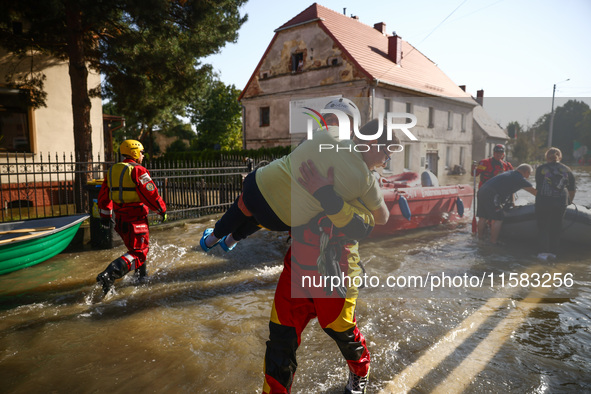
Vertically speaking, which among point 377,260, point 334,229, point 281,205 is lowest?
point 377,260

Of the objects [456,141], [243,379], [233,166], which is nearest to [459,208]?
[233,166]

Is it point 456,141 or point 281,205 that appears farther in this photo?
point 456,141

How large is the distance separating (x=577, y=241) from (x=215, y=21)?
1015 cm

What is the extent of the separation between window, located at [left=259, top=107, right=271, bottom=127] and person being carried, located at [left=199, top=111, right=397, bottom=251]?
23875mm

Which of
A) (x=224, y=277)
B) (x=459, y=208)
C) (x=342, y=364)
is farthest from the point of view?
(x=459, y=208)

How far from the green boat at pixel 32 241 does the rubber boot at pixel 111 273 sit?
135cm

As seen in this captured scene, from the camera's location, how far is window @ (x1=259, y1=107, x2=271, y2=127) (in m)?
25.7

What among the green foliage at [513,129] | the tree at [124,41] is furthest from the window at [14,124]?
the green foliage at [513,129]

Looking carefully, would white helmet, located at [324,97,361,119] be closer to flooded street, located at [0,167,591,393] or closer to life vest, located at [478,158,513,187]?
flooded street, located at [0,167,591,393]

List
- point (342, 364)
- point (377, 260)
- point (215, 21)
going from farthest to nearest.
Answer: point (215, 21) → point (377, 260) → point (342, 364)

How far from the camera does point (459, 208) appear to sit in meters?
9.61

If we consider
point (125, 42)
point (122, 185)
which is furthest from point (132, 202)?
point (125, 42)

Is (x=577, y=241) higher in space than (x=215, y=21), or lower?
lower

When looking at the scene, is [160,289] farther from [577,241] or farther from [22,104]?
[22,104]
